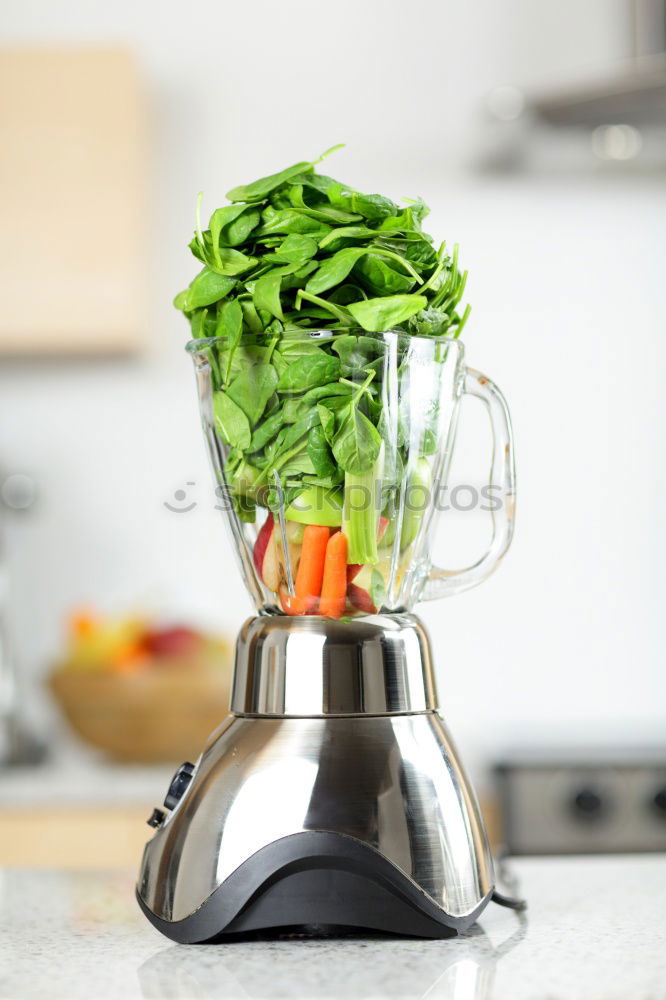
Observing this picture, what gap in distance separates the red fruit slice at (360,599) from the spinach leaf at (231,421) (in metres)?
0.10

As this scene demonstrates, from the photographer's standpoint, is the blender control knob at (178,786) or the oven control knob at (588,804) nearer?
the blender control knob at (178,786)

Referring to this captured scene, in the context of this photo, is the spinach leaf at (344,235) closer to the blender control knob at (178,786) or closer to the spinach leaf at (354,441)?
the spinach leaf at (354,441)

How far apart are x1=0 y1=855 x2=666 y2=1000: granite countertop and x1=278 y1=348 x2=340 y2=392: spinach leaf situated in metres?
0.30

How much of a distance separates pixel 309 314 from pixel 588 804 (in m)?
1.44

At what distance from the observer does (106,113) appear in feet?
6.66

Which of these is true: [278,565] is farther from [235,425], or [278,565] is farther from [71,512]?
[71,512]

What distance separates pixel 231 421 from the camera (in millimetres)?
625

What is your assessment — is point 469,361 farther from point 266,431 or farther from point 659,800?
point 266,431

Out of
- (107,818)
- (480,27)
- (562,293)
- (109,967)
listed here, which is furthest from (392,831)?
(480,27)

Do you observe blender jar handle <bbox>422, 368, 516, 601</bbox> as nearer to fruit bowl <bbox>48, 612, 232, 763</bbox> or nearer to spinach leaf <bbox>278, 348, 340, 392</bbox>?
spinach leaf <bbox>278, 348, 340, 392</bbox>

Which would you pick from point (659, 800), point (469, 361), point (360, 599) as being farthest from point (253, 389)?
point (469, 361)

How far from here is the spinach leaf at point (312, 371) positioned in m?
0.59

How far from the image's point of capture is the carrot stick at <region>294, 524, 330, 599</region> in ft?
2.02

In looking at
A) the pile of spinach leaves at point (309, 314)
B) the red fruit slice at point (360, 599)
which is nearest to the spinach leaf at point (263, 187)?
the pile of spinach leaves at point (309, 314)
